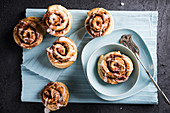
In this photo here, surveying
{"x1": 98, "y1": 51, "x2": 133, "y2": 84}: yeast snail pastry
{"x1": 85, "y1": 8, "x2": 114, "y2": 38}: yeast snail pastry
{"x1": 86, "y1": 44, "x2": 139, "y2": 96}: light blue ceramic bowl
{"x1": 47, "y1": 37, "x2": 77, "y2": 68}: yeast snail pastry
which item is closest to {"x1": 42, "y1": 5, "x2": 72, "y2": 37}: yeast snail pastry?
{"x1": 47, "y1": 37, "x2": 77, "y2": 68}: yeast snail pastry

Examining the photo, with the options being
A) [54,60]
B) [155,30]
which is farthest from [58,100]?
[155,30]

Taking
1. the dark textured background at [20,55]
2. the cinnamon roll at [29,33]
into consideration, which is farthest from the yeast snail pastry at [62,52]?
the dark textured background at [20,55]

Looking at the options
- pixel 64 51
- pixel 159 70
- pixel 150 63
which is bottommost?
pixel 159 70

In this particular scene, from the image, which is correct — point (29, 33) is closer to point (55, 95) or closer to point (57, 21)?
point (57, 21)

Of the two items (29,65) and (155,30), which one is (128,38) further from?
(29,65)

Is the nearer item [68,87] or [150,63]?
[150,63]

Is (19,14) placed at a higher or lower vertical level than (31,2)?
lower

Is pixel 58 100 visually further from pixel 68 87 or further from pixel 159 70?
pixel 159 70

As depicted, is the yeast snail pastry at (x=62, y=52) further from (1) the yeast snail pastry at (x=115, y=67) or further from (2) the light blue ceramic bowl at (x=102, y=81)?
(1) the yeast snail pastry at (x=115, y=67)

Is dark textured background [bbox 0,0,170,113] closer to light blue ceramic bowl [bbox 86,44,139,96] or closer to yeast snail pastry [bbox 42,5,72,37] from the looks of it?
yeast snail pastry [bbox 42,5,72,37]
